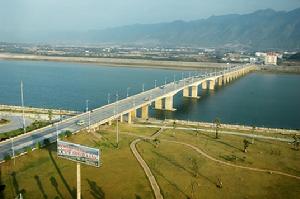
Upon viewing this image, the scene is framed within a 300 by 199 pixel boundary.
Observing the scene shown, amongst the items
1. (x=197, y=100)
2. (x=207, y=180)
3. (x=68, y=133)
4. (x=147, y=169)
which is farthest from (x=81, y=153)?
(x=197, y=100)

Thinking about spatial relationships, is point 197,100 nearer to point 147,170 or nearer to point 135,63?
point 147,170

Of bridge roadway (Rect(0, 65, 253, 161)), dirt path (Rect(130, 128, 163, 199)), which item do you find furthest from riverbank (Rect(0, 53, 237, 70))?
dirt path (Rect(130, 128, 163, 199))

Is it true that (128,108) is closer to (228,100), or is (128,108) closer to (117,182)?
(117,182)

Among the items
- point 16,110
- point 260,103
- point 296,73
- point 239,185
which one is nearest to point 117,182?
point 239,185

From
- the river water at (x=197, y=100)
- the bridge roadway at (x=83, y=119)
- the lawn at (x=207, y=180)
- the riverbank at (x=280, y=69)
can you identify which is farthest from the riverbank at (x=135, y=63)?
the lawn at (x=207, y=180)

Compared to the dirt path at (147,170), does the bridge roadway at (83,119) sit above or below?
above

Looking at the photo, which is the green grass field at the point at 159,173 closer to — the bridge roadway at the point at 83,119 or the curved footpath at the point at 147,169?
the curved footpath at the point at 147,169
